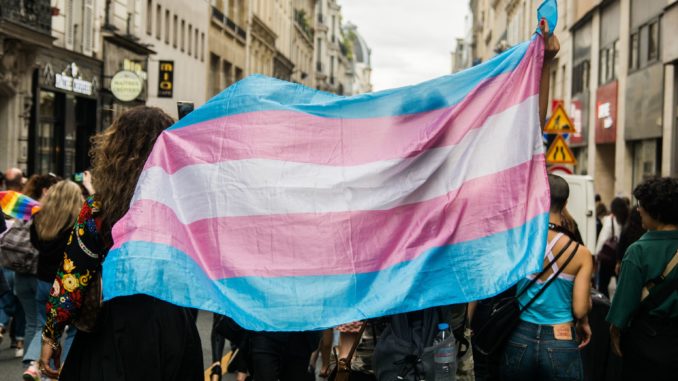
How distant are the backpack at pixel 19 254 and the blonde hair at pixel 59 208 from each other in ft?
3.66

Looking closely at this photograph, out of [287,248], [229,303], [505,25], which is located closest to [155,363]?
[229,303]

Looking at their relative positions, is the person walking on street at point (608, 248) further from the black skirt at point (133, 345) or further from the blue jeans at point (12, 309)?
the black skirt at point (133, 345)

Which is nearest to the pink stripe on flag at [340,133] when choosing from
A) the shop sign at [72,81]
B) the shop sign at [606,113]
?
the shop sign at [72,81]

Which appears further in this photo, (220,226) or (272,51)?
(272,51)

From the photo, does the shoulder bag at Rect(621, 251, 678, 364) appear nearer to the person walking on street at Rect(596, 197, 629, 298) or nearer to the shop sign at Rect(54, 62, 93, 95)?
the person walking on street at Rect(596, 197, 629, 298)

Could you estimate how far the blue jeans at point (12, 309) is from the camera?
1199cm

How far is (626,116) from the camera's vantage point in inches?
1125

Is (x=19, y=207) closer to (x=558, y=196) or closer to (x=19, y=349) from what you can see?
(x=19, y=349)

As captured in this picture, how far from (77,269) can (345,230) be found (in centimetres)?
123

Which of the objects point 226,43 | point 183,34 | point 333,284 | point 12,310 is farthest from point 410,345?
point 226,43

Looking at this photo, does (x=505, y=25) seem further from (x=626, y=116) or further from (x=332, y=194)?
(x=332, y=194)

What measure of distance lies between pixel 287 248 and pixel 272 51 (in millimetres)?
68433

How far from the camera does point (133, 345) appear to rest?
477cm

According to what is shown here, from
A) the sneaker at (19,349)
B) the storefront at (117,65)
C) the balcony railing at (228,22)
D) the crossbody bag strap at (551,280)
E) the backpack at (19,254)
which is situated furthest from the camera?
the balcony railing at (228,22)
